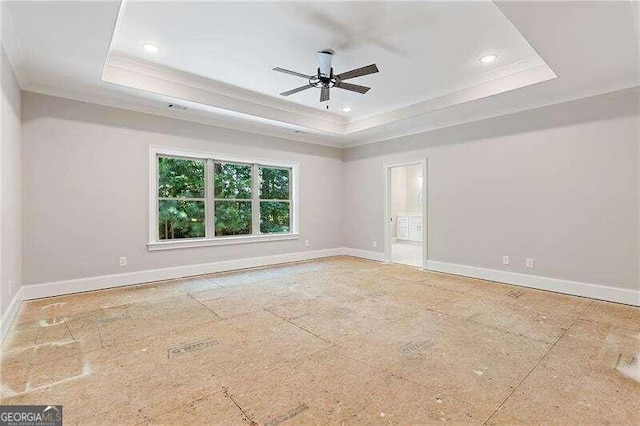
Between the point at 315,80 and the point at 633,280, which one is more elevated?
the point at 315,80

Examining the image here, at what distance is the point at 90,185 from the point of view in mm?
4312

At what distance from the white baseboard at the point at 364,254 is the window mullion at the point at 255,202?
7.51 feet

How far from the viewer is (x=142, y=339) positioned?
2742 mm

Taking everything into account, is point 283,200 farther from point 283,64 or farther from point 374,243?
point 283,64

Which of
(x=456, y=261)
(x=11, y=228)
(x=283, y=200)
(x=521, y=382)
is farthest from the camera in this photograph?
(x=283, y=200)

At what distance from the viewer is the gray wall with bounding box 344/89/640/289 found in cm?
379

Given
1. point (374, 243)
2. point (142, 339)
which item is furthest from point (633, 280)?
point (142, 339)

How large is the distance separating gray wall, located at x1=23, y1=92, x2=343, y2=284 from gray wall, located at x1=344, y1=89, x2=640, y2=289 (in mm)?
4115

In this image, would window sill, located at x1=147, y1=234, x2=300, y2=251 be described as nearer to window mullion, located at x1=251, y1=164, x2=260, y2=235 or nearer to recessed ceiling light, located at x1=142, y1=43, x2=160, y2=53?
window mullion, located at x1=251, y1=164, x2=260, y2=235

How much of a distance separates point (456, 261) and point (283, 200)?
3580 mm

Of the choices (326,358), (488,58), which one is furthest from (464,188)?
(326,358)

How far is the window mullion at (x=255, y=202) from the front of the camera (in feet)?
20.1

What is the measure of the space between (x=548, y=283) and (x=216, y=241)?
5.22m

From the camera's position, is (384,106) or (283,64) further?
(384,106)
